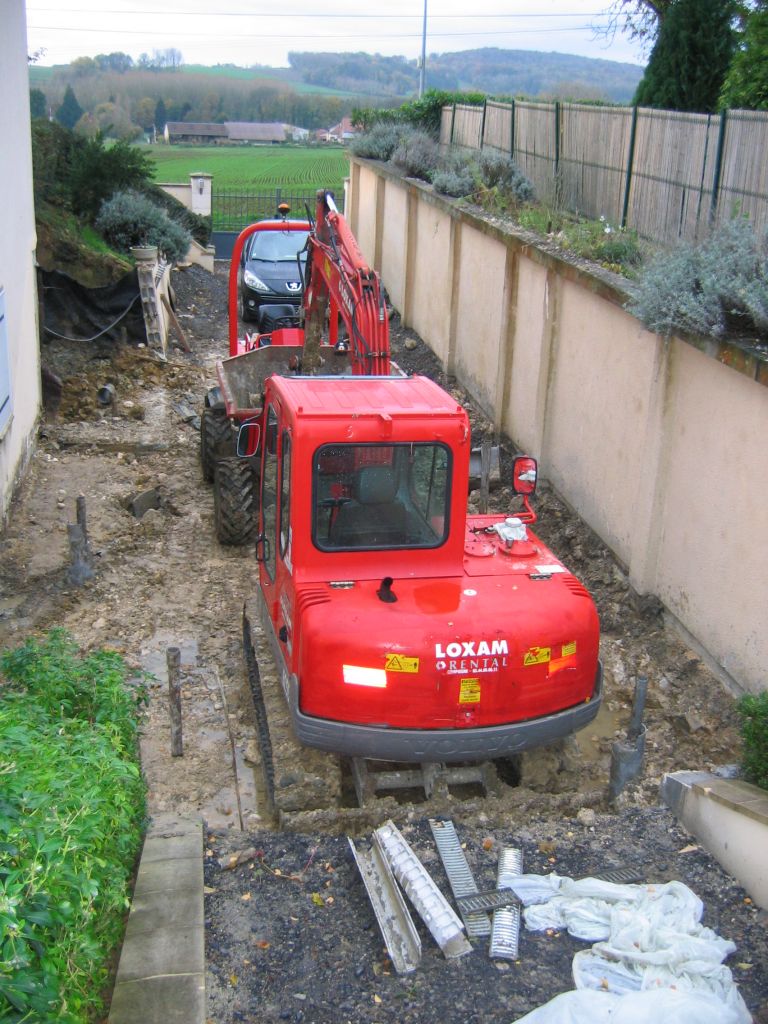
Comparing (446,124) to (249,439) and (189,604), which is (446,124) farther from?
(249,439)

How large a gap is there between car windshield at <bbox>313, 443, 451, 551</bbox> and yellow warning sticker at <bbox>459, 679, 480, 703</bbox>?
0.94 metres

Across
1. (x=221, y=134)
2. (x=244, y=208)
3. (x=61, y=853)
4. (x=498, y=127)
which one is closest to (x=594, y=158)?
(x=498, y=127)

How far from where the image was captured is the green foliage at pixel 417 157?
786 inches

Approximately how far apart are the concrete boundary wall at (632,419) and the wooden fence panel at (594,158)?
110 centimetres

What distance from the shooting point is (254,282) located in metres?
20.0

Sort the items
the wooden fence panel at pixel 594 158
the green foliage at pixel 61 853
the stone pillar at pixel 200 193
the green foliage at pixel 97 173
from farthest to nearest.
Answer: the stone pillar at pixel 200 193 → the green foliage at pixel 97 173 → the wooden fence panel at pixel 594 158 → the green foliage at pixel 61 853

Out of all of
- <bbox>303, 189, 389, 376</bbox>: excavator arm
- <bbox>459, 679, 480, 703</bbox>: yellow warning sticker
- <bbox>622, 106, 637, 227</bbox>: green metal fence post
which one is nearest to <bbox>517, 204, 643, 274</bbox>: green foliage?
<bbox>622, 106, 637, 227</bbox>: green metal fence post

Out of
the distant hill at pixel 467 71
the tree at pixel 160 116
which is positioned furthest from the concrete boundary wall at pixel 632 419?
the distant hill at pixel 467 71

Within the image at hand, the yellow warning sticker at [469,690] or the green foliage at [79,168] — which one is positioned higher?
the green foliage at [79,168]

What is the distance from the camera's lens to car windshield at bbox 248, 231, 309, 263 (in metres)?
20.7

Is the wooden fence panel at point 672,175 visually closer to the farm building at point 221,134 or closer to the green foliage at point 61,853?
the green foliage at point 61,853

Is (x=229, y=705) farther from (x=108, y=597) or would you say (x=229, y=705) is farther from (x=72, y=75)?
(x=72, y=75)

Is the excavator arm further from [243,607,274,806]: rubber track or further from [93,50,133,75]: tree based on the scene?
[93,50,133,75]: tree

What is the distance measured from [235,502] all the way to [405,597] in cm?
414
